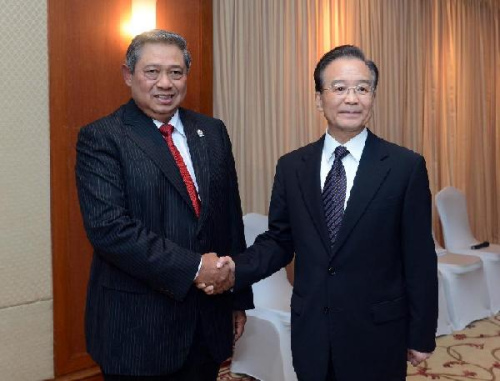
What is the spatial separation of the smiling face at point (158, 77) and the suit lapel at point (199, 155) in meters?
0.11

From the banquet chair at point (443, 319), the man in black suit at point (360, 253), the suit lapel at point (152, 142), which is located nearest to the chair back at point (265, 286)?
the banquet chair at point (443, 319)

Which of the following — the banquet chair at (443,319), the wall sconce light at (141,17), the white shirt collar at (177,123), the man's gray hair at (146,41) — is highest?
the wall sconce light at (141,17)

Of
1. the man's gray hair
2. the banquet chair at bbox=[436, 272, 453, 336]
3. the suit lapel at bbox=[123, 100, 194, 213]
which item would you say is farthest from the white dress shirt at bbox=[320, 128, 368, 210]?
the banquet chair at bbox=[436, 272, 453, 336]

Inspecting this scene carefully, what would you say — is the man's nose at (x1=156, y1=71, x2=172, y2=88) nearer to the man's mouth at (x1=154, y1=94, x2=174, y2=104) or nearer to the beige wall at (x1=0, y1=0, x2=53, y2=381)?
the man's mouth at (x1=154, y1=94, x2=174, y2=104)

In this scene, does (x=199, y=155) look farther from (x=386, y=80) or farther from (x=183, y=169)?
(x=386, y=80)

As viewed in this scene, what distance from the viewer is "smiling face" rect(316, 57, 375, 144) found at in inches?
72.4

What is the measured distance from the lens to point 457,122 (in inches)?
250

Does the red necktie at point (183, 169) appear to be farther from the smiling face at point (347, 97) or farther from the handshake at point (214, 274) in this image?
the smiling face at point (347, 97)

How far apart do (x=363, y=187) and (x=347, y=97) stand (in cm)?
29

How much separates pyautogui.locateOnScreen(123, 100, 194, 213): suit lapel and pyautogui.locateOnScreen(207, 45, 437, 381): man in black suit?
1.36 ft

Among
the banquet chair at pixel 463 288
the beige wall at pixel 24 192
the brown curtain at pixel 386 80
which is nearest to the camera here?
the beige wall at pixel 24 192

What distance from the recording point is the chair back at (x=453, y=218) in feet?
17.5

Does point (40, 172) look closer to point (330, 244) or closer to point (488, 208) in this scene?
point (330, 244)

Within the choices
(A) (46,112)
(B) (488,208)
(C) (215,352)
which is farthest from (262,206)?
(B) (488,208)
